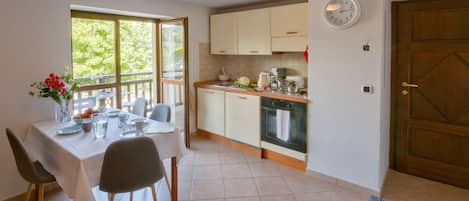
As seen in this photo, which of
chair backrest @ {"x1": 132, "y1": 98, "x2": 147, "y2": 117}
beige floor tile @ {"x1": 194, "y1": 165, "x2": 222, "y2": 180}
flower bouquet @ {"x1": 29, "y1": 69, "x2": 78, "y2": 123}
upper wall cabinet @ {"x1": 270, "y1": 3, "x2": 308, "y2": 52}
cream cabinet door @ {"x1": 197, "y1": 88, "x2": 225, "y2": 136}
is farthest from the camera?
cream cabinet door @ {"x1": 197, "y1": 88, "x2": 225, "y2": 136}

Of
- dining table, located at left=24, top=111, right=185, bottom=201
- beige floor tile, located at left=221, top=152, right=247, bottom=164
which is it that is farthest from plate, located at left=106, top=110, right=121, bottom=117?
beige floor tile, located at left=221, top=152, right=247, bottom=164

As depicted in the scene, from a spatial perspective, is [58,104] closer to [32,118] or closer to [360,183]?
[32,118]

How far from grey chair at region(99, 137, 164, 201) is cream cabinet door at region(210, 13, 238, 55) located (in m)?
2.66

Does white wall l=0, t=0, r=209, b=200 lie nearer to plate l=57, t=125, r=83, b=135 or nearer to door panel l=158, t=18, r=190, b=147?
plate l=57, t=125, r=83, b=135

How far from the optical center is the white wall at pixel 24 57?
2758 mm

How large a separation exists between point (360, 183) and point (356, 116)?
0.67m

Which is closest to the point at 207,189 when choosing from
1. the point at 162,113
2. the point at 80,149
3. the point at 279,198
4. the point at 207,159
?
the point at 279,198

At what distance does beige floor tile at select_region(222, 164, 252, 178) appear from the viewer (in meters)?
3.41

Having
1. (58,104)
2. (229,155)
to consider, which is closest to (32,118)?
(58,104)

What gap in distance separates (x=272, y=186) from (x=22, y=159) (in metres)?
2.20

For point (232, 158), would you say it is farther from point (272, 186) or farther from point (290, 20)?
point (290, 20)

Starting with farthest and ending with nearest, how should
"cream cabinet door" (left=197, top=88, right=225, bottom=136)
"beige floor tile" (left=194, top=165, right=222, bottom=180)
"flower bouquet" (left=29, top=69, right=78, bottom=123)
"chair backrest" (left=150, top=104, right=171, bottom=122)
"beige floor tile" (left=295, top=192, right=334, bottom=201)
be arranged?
"cream cabinet door" (left=197, top=88, right=225, bottom=136) < "beige floor tile" (left=194, top=165, right=222, bottom=180) < "chair backrest" (left=150, top=104, right=171, bottom=122) < "beige floor tile" (left=295, top=192, right=334, bottom=201) < "flower bouquet" (left=29, top=69, right=78, bottom=123)

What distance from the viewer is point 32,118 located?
2965 mm

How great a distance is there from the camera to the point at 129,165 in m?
2.08
